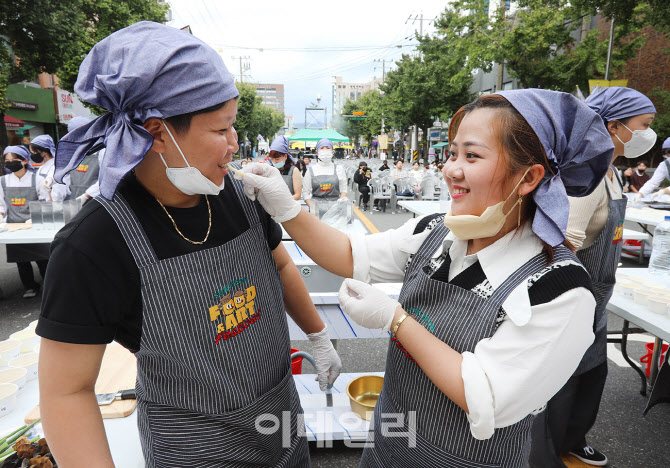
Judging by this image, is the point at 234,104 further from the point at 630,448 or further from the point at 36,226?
the point at 36,226

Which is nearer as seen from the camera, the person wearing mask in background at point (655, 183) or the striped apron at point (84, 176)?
the striped apron at point (84, 176)

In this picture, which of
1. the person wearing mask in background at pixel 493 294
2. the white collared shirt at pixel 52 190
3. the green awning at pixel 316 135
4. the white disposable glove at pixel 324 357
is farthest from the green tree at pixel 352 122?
the person wearing mask in background at pixel 493 294

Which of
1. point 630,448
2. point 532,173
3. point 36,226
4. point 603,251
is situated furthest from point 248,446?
point 36,226

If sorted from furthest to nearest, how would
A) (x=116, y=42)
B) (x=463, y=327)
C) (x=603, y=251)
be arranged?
(x=603, y=251), (x=463, y=327), (x=116, y=42)

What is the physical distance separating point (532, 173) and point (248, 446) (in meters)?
1.18

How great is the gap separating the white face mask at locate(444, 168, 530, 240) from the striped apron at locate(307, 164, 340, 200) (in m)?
5.83

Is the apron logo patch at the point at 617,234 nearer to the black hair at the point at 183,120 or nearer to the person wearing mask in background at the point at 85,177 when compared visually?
the black hair at the point at 183,120

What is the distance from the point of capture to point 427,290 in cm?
133

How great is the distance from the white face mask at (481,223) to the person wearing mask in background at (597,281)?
1.18 m

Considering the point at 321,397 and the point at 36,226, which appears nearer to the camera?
the point at 321,397

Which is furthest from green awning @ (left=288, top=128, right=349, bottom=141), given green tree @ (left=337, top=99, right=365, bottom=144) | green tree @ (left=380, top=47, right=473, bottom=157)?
green tree @ (left=337, top=99, right=365, bottom=144)

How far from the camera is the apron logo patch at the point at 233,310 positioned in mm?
1213

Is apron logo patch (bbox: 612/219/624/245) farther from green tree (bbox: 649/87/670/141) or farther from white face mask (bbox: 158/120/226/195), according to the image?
green tree (bbox: 649/87/670/141)

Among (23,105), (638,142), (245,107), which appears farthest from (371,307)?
(245,107)
